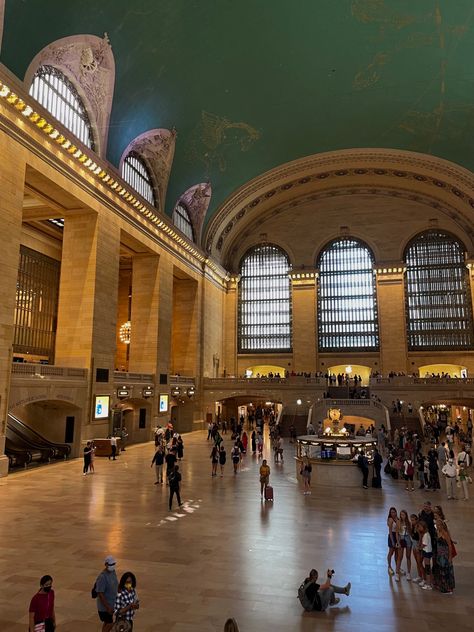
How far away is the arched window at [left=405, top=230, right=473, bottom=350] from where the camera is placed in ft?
105

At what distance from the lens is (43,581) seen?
3920 mm

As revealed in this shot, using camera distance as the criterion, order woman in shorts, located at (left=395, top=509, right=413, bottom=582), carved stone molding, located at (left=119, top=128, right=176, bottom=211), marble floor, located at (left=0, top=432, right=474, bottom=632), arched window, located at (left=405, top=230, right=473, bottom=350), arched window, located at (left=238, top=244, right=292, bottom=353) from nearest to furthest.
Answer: marble floor, located at (left=0, top=432, right=474, bottom=632)
woman in shorts, located at (left=395, top=509, right=413, bottom=582)
carved stone molding, located at (left=119, top=128, right=176, bottom=211)
arched window, located at (left=405, top=230, right=473, bottom=350)
arched window, located at (left=238, top=244, right=292, bottom=353)

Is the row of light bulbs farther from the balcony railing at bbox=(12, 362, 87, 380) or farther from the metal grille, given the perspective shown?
the balcony railing at bbox=(12, 362, 87, 380)

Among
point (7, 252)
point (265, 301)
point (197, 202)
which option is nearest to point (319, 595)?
point (7, 252)

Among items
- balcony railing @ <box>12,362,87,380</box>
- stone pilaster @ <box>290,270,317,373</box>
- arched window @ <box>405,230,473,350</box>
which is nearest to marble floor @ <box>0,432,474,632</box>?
balcony railing @ <box>12,362,87,380</box>

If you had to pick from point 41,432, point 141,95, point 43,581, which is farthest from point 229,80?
point 43,581

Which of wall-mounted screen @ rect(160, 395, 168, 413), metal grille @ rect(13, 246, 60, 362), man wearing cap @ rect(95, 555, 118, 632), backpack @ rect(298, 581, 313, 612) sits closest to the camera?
man wearing cap @ rect(95, 555, 118, 632)

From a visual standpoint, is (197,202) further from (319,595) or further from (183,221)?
(319,595)

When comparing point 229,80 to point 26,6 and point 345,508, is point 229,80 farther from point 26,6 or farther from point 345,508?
point 345,508

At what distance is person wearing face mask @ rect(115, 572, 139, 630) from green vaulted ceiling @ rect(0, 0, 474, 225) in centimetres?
1457

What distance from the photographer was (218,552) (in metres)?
6.98

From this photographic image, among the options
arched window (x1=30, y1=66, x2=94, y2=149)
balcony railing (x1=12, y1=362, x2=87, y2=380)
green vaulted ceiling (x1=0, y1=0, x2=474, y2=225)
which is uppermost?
green vaulted ceiling (x1=0, y1=0, x2=474, y2=225)

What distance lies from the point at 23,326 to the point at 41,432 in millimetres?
7565

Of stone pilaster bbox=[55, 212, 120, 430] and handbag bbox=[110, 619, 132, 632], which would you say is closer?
handbag bbox=[110, 619, 132, 632]
